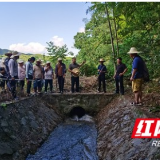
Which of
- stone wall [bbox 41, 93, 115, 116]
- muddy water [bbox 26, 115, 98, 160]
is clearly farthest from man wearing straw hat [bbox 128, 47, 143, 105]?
stone wall [bbox 41, 93, 115, 116]

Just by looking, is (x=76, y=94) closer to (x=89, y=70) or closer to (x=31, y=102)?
(x=31, y=102)

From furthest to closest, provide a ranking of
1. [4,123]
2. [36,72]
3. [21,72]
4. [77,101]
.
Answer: [77,101] < [36,72] < [21,72] < [4,123]

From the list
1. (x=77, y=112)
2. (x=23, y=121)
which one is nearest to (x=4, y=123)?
(x=23, y=121)

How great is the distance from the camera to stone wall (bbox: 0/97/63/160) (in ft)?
23.3

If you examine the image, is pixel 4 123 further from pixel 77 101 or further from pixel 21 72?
pixel 77 101

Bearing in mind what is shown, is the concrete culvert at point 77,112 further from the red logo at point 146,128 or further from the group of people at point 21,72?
the red logo at point 146,128

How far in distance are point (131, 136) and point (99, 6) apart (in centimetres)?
401

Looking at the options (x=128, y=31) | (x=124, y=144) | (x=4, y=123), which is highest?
(x=128, y=31)

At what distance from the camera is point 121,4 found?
171 inches

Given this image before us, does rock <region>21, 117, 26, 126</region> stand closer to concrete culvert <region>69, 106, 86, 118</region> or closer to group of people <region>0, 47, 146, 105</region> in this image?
group of people <region>0, 47, 146, 105</region>

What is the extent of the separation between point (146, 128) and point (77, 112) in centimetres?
903

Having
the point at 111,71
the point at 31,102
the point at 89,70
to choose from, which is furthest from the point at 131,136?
the point at 89,70

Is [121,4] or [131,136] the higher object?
[121,4]

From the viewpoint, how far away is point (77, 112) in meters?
15.2
